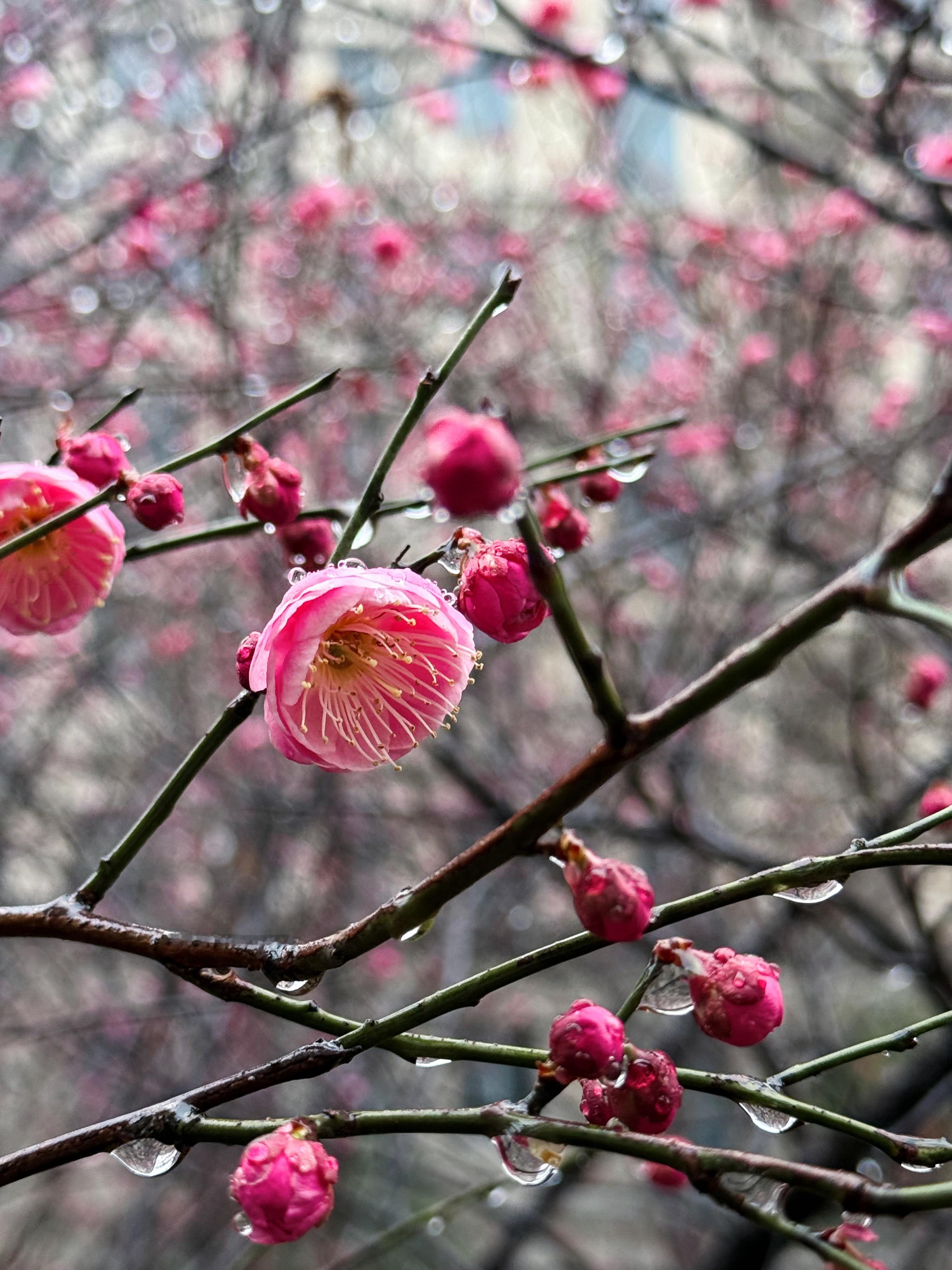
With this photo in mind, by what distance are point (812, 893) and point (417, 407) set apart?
556mm

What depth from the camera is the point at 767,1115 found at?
2.92 ft

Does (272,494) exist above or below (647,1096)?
above

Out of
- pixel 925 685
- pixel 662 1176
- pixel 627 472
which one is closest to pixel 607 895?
pixel 627 472

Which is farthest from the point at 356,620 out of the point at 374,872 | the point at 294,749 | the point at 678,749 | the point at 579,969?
the point at 579,969

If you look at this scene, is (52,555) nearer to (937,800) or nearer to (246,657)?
(246,657)

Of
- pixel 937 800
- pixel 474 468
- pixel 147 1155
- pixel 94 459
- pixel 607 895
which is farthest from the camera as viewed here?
pixel 94 459

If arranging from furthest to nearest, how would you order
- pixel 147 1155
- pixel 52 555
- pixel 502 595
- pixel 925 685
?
1. pixel 925 685
2. pixel 52 555
3. pixel 502 595
4. pixel 147 1155

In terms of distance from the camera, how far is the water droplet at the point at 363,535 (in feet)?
3.48

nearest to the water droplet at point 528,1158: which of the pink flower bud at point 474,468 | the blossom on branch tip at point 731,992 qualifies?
the blossom on branch tip at point 731,992

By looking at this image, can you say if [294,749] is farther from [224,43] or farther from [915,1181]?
[224,43]

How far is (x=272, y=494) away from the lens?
1110 millimetres

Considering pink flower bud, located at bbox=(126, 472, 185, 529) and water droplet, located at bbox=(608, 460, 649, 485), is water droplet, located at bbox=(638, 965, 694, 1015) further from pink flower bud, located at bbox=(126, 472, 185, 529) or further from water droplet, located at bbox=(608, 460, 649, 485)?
pink flower bud, located at bbox=(126, 472, 185, 529)

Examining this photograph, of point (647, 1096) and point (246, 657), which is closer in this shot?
point (647, 1096)

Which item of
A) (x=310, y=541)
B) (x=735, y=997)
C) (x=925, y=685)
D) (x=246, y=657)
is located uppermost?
(x=925, y=685)
